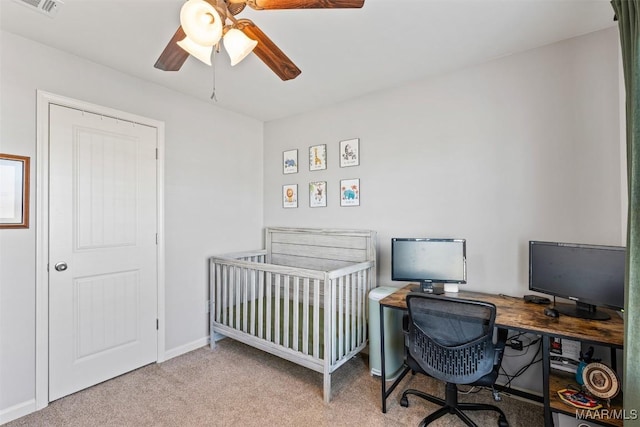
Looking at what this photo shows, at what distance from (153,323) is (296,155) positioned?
7.17 feet

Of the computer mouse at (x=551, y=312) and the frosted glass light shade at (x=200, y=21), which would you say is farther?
the computer mouse at (x=551, y=312)

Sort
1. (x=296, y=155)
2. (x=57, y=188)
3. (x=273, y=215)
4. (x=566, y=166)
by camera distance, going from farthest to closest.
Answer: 1. (x=273, y=215)
2. (x=296, y=155)
3. (x=57, y=188)
4. (x=566, y=166)

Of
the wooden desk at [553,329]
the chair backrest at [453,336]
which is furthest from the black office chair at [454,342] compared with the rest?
the wooden desk at [553,329]

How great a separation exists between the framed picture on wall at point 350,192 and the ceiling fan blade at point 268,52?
1433 mm

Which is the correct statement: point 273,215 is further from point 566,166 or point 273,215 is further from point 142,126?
point 566,166

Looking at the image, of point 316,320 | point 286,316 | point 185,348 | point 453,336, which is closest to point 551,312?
point 453,336

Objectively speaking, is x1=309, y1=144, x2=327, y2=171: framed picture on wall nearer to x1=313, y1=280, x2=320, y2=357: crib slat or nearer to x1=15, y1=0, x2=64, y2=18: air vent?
x1=313, y1=280, x2=320, y2=357: crib slat

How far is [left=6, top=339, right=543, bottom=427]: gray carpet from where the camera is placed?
76.7 inches

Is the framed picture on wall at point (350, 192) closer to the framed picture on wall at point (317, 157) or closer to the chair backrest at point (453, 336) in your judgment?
the framed picture on wall at point (317, 157)

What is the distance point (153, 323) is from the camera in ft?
8.77

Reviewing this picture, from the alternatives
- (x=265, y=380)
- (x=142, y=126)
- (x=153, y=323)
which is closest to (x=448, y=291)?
(x=265, y=380)

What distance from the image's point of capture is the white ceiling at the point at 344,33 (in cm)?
172

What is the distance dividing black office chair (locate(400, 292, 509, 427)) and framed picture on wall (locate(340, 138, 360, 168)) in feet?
5.13

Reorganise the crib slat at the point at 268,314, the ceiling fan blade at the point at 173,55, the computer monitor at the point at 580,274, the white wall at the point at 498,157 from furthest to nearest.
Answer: the crib slat at the point at 268,314 → the white wall at the point at 498,157 → the computer monitor at the point at 580,274 → the ceiling fan blade at the point at 173,55
